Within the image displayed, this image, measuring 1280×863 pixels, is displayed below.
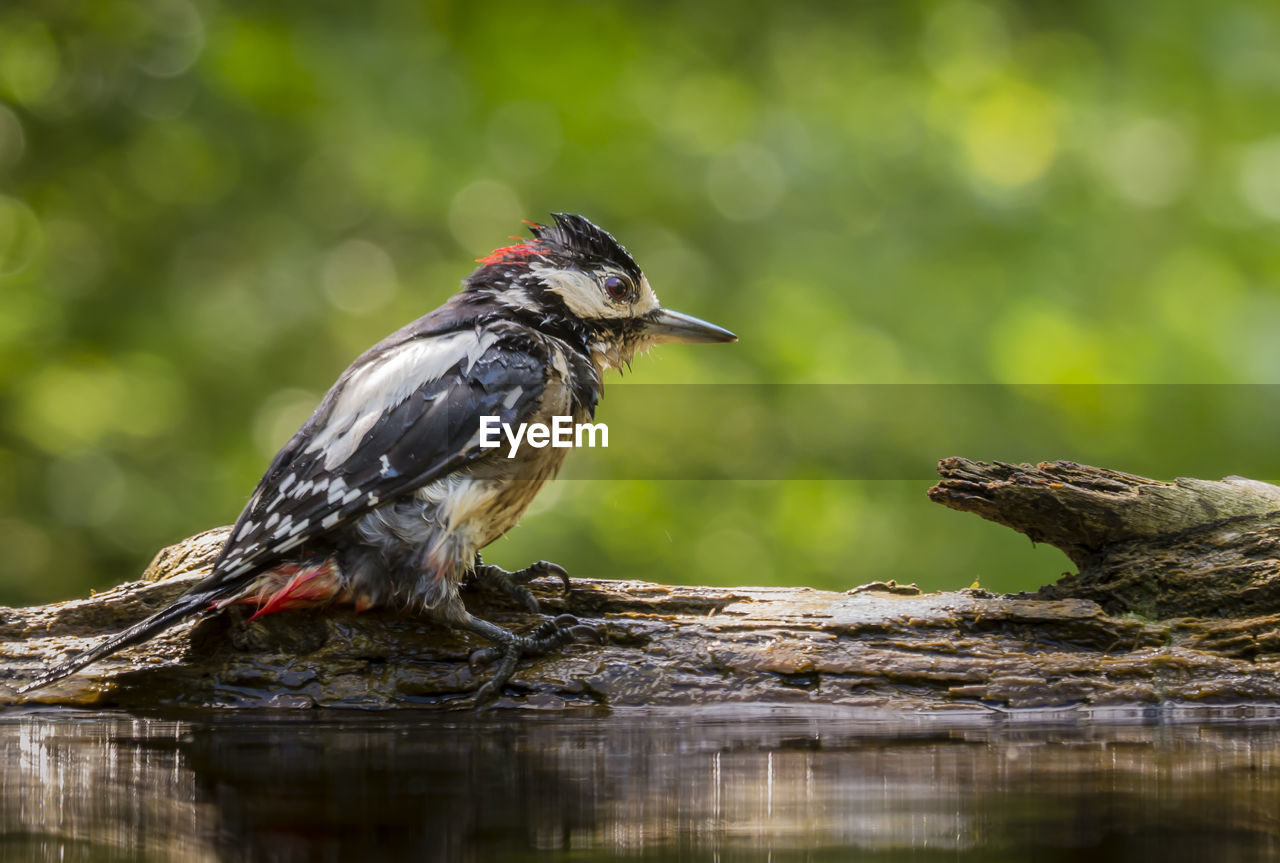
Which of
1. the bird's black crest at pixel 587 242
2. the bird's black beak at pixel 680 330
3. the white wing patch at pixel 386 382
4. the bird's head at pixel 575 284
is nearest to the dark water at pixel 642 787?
the white wing patch at pixel 386 382

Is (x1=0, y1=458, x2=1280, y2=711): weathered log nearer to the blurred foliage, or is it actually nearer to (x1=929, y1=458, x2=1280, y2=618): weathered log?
(x1=929, y1=458, x2=1280, y2=618): weathered log

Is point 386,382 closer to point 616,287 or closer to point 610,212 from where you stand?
point 616,287

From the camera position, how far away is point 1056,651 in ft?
9.86

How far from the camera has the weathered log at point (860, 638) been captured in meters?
2.89

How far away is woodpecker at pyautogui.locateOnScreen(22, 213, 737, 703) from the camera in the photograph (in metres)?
2.96

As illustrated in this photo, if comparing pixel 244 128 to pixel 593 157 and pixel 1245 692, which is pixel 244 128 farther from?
pixel 1245 692

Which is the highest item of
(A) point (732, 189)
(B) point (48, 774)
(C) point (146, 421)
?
(A) point (732, 189)

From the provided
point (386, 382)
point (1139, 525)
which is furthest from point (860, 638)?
point (386, 382)

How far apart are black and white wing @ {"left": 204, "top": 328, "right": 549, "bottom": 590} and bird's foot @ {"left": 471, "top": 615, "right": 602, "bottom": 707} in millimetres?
500

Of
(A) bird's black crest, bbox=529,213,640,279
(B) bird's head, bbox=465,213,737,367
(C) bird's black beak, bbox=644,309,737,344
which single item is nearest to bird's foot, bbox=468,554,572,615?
(B) bird's head, bbox=465,213,737,367

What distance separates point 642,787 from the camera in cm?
202

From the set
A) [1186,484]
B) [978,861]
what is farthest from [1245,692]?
[978,861]

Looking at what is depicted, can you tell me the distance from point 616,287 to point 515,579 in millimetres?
1010

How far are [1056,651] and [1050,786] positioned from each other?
1179 mm
